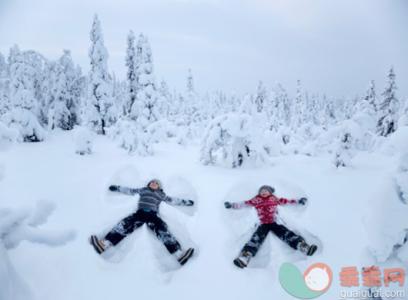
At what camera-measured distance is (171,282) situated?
3.91 m

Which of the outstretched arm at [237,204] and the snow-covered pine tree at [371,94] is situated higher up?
the snow-covered pine tree at [371,94]

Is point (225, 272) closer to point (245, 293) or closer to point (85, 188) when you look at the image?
point (245, 293)

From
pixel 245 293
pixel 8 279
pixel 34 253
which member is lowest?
pixel 245 293

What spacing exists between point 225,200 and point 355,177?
4.45 metres

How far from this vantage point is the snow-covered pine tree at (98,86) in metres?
21.8

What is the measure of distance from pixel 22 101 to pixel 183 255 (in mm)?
17057

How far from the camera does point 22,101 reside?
16203mm

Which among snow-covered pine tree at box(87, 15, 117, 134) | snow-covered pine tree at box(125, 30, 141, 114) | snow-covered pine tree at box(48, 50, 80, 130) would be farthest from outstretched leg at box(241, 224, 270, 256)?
snow-covered pine tree at box(48, 50, 80, 130)

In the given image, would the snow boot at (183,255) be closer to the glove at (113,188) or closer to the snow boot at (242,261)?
the snow boot at (242,261)

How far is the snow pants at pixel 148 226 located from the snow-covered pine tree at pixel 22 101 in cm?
1512

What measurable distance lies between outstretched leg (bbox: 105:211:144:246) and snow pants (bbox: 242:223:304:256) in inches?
79.6

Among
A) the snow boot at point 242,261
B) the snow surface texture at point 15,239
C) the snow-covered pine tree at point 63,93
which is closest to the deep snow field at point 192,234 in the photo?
the snow boot at point 242,261

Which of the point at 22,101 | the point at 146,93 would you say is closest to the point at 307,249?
the point at 146,93

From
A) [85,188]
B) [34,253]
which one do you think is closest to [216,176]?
[85,188]
